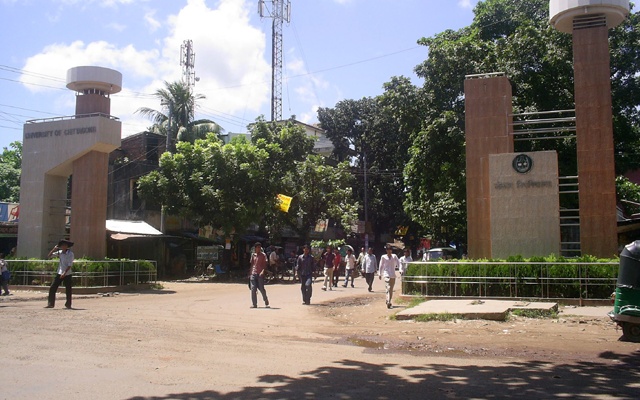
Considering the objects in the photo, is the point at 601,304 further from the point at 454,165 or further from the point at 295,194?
the point at 295,194

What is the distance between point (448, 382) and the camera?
7152mm

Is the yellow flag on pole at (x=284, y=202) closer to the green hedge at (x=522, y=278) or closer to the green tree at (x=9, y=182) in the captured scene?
the green hedge at (x=522, y=278)

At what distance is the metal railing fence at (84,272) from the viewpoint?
71.6ft

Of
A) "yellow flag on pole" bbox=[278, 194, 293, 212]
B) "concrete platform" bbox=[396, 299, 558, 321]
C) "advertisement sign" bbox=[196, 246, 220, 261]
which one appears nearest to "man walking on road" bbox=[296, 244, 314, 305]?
"concrete platform" bbox=[396, 299, 558, 321]

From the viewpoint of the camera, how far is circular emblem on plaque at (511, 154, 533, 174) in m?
18.5

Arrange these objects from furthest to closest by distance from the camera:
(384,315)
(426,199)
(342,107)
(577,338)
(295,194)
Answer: (342,107), (295,194), (426,199), (384,315), (577,338)

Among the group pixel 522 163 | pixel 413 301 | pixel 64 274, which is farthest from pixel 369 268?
pixel 64 274

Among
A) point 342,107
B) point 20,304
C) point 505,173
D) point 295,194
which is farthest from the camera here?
point 342,107

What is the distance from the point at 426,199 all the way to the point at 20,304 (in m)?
19.6

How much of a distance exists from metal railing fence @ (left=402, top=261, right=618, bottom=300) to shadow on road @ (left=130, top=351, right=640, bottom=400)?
7.54 m

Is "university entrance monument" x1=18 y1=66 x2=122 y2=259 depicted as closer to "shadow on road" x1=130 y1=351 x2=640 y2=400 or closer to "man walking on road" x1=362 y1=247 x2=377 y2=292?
"man walking on road" x1=362 y1=247 x2=377 y2=292

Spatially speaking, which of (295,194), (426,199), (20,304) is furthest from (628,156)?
(20,304)

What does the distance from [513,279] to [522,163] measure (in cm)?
412

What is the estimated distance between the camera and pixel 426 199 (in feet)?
99.9
